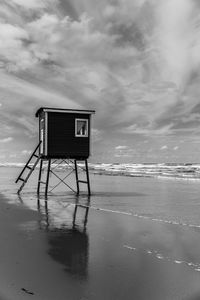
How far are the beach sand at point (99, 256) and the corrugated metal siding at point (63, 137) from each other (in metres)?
8.35

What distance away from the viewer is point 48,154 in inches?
883

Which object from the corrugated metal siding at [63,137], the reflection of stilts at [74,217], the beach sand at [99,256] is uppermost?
the corrugated metal siding at [63,137]

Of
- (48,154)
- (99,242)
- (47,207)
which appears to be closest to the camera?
(99,242)

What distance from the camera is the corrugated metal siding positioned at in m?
22.5

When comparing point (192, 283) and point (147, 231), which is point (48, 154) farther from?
point (192, 283)

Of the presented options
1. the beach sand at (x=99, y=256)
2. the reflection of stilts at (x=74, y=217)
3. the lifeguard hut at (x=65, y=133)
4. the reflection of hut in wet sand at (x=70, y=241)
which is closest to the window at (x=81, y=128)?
the lifeguard hut at (x=65, y=133)

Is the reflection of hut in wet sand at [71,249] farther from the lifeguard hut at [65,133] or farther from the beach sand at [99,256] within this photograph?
the lifeguard hut at [65,133]

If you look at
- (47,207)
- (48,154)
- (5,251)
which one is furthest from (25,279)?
(48,154)

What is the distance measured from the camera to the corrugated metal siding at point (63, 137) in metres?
22.5

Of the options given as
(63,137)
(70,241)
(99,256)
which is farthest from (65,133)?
(99,256)

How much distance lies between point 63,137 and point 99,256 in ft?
49.7

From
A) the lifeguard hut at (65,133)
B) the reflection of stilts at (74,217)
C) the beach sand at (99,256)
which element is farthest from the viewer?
the lifeguard hut at (65,133)

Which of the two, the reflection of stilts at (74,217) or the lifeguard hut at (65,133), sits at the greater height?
the lifeguard hut at (65,133)

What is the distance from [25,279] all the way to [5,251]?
7.06ft
